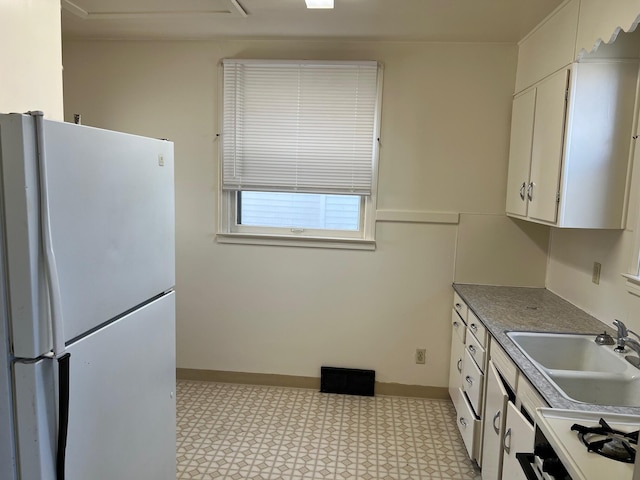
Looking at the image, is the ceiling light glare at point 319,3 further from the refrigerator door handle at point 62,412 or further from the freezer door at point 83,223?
the refrigerator door handle at point 62,412

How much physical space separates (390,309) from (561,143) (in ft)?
5.23

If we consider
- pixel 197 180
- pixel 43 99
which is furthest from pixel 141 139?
pixel 197 180

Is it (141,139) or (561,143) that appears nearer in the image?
(141,139)

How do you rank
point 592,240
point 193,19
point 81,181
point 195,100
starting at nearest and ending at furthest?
1. point 81,181
2. point 592,240
3. point 193,19
4. point 195,100

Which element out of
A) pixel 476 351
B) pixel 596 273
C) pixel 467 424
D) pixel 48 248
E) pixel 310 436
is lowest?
pixel 310 436

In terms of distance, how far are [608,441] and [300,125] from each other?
2.53 metres

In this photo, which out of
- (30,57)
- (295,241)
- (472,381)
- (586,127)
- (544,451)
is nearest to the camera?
(544,451)

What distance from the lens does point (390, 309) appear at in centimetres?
328

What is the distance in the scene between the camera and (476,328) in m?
2.50

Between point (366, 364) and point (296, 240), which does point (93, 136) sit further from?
point (366, 364)

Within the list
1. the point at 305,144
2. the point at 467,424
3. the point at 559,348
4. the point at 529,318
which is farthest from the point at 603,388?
the point at 305,144

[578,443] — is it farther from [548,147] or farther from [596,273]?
[548,147]

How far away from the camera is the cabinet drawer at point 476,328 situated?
2311 mm

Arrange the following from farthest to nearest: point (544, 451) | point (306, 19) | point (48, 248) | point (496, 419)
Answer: point (306, 19)
point (496, 419)
point (544, 451)
point (48, 248)
